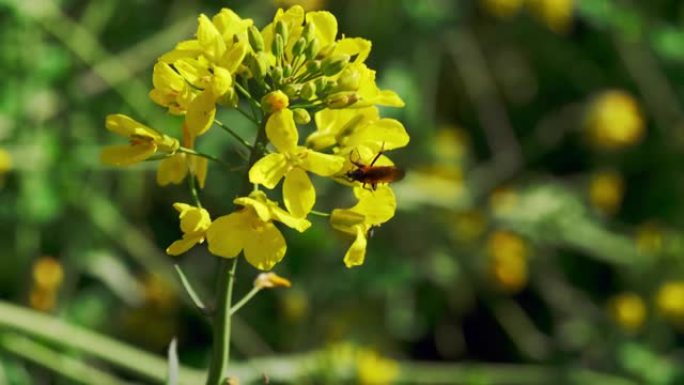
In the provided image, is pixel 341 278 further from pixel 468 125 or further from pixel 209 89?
pixel 209 89

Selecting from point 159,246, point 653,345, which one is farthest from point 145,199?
point 653,345

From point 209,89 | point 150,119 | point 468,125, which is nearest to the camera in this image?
point 209,89

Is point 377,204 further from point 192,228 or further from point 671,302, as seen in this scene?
point 671,302

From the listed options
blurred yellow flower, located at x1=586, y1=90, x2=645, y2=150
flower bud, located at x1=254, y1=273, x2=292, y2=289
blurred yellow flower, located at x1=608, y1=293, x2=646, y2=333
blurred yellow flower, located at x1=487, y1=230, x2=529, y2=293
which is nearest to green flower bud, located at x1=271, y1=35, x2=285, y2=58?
flower bud, located at x1=254, y1=273, x2=292, y2=289

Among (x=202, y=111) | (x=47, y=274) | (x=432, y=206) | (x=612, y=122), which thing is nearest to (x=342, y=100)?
(x=202, y=111)

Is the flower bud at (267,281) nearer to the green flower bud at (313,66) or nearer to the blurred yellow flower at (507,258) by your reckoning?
the green flower bud at (313,66)

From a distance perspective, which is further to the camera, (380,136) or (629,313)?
(629,313)

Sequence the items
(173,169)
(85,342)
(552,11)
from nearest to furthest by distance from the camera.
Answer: (173,169), (85,342), (552,11)
